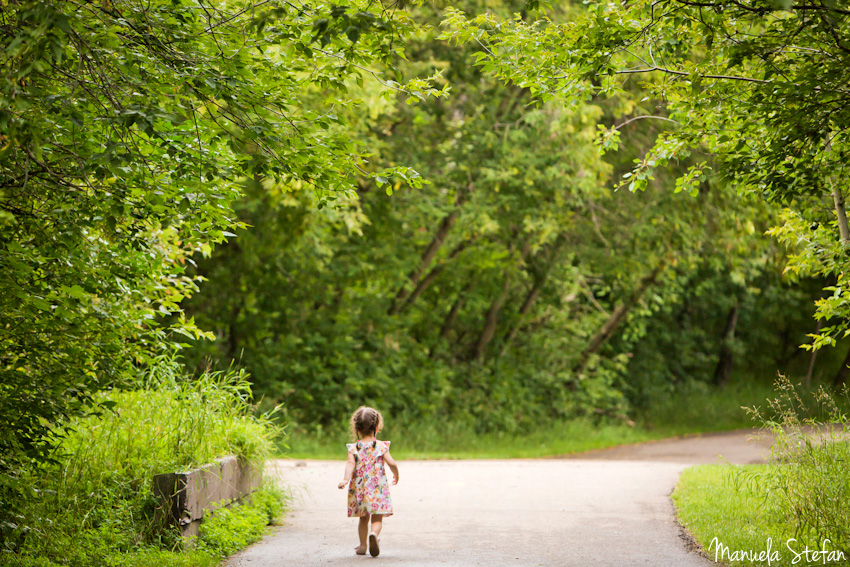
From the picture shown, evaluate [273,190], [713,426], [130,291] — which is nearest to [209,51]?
[130,291]

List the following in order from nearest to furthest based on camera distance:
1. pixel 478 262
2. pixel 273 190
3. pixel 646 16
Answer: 1. pixel 646 16
2. pixel 273 190
3. pixel 478 262

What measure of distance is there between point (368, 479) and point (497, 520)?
6.84 feet

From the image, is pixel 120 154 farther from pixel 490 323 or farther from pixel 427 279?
pixel 490 323

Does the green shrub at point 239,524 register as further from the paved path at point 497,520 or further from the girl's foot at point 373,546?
the girl's foot at point 373,546

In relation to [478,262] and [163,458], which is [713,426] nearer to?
[478,262]

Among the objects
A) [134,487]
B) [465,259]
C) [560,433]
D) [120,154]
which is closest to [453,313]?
[465,259]

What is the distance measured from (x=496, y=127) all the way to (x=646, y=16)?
33.9 feet

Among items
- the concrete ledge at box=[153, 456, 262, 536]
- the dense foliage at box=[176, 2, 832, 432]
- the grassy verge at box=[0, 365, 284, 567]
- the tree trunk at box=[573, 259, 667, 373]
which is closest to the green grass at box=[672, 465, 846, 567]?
the grassy verge at box=[0, 365, 284, 567]

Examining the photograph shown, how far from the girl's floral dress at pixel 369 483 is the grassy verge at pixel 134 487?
1.09m

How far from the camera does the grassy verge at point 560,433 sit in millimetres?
15922

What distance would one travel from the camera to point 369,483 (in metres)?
6.45

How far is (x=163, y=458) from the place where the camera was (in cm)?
670

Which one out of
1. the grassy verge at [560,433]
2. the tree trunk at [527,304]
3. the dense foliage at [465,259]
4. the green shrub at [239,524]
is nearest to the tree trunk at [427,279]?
the dense foliage at [465,259]

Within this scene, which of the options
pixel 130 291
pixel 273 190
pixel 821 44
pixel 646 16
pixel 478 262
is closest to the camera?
pixel 821 44
